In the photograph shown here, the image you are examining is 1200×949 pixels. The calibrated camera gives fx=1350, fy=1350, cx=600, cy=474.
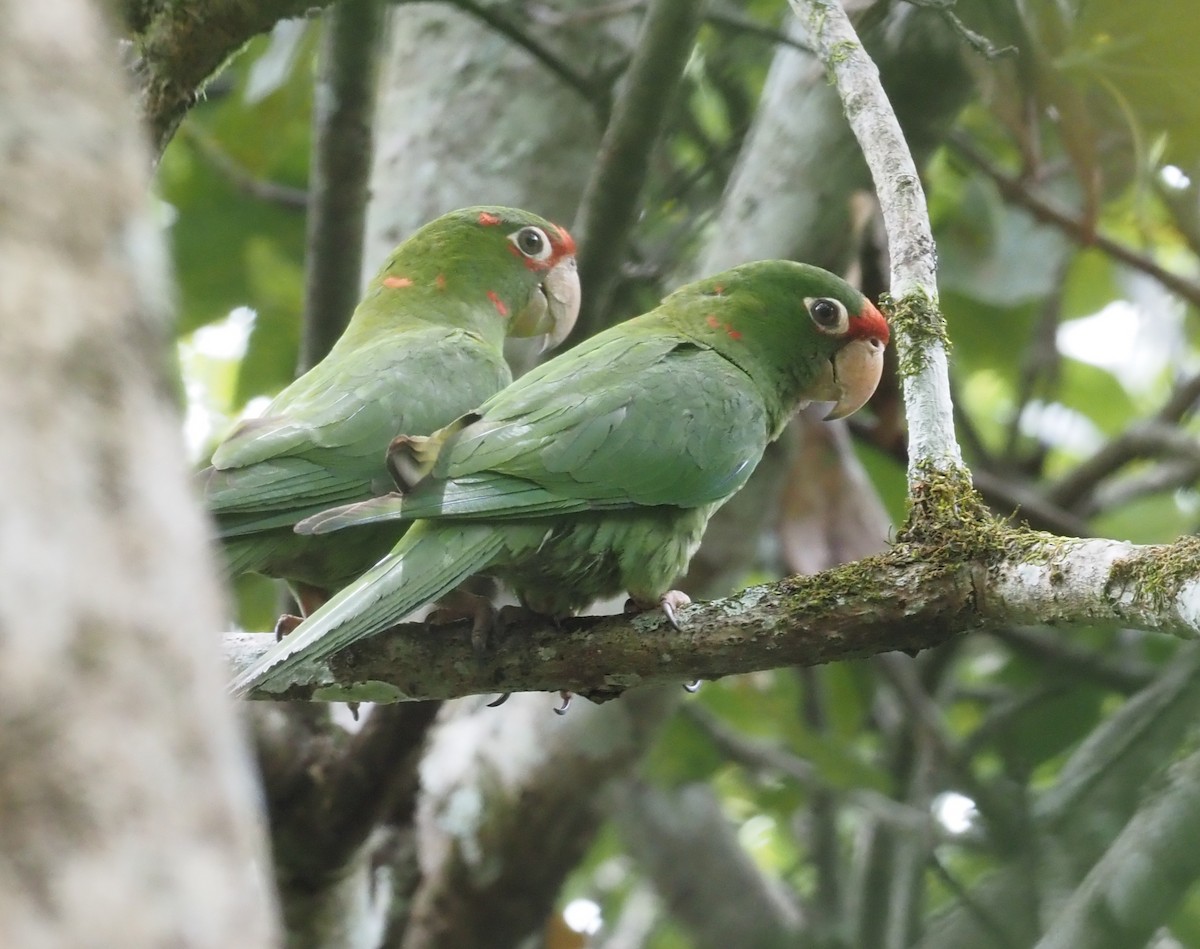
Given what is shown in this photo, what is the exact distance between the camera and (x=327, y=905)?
442 cm

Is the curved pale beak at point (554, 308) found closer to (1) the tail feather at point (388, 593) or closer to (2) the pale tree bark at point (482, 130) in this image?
(2) the pale tree bark at point (482, 130)

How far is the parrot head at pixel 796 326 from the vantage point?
12.9ft

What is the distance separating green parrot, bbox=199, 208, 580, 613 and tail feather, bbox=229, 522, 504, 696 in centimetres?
51

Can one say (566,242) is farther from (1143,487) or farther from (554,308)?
(1143,487)

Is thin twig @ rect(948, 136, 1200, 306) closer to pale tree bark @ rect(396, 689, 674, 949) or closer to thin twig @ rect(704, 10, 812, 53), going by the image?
thin twig @ rect(704, 10, 812, 53)

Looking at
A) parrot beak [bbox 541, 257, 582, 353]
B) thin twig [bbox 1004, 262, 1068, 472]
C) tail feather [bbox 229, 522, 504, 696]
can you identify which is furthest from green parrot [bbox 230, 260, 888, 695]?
thin twig [bbox 1004, 262, 1068, 472]

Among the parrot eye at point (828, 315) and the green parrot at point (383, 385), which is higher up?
the parrot eye at point (828, 315)

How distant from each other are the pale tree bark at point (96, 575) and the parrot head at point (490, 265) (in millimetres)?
3354

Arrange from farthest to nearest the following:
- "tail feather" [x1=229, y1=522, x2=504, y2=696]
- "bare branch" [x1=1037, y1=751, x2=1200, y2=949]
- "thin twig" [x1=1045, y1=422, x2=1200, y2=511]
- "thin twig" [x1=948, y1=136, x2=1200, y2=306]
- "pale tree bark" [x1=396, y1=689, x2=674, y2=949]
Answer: "thin twig" [x1=1045, y1=422, x2=1200, y2=511] < "thin twig" [x1=948, y1=136, x2=1200, y2=306] < "pale tree bark" [x1=396, y1=689, x2=674, y2=949] < "bare branch" [x1=1037, y1=751, x2=1200, y2=949] < "tail feather" [x1=229, y1=522, x2=504, y2=696]

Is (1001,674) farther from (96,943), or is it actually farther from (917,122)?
(96,943)

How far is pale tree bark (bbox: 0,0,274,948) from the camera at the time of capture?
2.60 ft

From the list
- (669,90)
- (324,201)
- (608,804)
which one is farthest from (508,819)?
(669,90)

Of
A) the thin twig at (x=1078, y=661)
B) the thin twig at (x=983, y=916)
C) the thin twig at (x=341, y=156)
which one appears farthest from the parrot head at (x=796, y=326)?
the thin twig at (x=1078, y=661)

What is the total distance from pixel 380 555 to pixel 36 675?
2.83 meters
